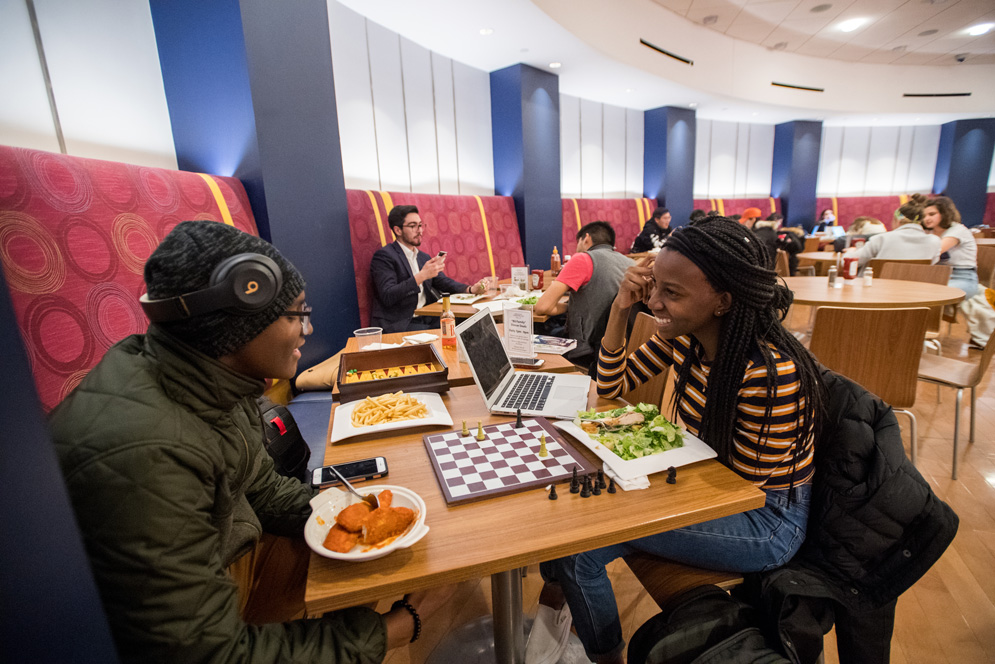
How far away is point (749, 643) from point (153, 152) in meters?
3.39

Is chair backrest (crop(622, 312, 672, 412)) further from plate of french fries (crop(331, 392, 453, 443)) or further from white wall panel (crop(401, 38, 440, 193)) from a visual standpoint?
white wall panel (crop(401, 38, 440, 193))

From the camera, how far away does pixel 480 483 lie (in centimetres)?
107

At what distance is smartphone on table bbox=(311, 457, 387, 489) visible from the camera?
3.56ft

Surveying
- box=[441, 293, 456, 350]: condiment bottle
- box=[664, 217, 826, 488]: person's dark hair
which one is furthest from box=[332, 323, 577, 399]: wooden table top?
box=[664, 217, 826, 488]: person's dark hair

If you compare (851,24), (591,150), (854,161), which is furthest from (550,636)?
(854,161)

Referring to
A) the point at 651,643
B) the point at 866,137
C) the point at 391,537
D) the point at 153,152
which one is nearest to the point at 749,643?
the point at 651,643

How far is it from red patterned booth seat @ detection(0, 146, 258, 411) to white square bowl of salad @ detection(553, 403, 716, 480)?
1.57 metres

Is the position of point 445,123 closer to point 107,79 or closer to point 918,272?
point 107,79

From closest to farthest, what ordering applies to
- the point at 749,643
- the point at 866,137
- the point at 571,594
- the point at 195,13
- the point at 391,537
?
the point at 391,537 < the point at 749,643 < the point at 571,594 < the point at 195,13 < the point at 866,137

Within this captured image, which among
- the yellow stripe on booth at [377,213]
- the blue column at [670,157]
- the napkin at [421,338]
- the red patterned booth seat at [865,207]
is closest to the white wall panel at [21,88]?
the napkin at [421,338]

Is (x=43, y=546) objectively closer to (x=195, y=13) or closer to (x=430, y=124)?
(x=195, y=13)

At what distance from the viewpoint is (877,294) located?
9.98 feet

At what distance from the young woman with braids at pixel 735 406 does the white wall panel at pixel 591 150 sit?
6.73m

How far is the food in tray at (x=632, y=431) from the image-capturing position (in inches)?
46.0
